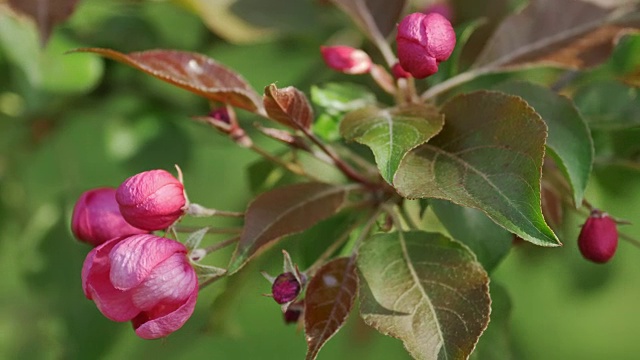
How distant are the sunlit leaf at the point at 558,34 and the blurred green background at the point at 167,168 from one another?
9.5 inches

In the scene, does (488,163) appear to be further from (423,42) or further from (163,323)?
(163,323)

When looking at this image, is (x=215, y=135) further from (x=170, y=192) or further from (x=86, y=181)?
(x=170, y=192)

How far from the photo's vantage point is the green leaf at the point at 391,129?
661 millimetres

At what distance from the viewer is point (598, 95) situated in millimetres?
987

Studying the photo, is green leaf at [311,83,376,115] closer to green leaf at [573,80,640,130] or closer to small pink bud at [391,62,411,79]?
small pink bud at [391,62,411,79]

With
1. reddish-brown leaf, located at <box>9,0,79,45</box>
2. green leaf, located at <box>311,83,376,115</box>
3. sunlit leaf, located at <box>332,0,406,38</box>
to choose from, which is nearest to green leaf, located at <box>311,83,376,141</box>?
green leaf, located at <box>311,83,376,115</box>

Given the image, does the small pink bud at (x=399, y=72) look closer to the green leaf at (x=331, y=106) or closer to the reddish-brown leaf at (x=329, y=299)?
the green leaf at (x=331, y=106)

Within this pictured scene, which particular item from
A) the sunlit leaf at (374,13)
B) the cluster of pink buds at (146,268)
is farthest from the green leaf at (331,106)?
the cluster of pink buds at (146,268)

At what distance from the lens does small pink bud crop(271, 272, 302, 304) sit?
697mm

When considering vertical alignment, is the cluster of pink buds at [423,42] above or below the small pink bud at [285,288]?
above

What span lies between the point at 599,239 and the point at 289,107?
33 cm

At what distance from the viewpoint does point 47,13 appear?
1.01 meters

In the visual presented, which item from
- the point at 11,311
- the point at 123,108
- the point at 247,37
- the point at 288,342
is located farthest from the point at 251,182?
the point at 11,311

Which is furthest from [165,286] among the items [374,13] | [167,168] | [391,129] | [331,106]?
[167,168]
